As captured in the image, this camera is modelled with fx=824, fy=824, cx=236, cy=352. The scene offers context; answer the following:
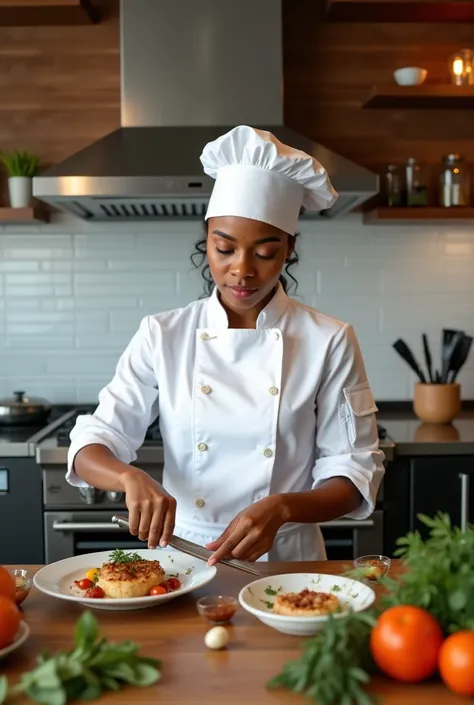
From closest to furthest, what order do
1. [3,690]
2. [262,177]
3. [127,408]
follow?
1. [3,690]
2. [262,177]
3. [127,408]

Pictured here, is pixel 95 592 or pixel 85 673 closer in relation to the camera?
pixel 85 673

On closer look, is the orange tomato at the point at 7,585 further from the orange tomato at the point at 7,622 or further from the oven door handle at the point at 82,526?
the oven door handle at the point at 82,526

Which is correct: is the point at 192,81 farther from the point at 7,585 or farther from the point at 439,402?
the point at 7,585

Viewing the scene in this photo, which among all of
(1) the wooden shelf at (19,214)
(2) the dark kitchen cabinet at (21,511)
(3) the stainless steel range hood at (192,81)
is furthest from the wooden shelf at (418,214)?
(2) the dark kitchen cabinet at (21,511)

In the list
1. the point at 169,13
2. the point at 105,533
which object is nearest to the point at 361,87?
the point at 169,13

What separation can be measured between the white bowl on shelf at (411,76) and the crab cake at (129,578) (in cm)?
235

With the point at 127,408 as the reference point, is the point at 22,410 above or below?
below

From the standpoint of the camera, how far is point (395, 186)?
327cm

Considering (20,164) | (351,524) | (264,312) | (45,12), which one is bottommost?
(351,524)

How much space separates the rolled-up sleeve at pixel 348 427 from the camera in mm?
1740

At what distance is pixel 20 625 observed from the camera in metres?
1.20

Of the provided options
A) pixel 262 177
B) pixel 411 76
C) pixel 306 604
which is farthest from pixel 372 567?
pixel 411 76

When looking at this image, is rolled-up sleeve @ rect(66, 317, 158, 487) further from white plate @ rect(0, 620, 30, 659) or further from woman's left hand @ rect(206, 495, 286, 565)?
white plate @ rect(0, 620, 30, 659)

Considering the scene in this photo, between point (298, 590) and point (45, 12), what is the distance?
2497mm
